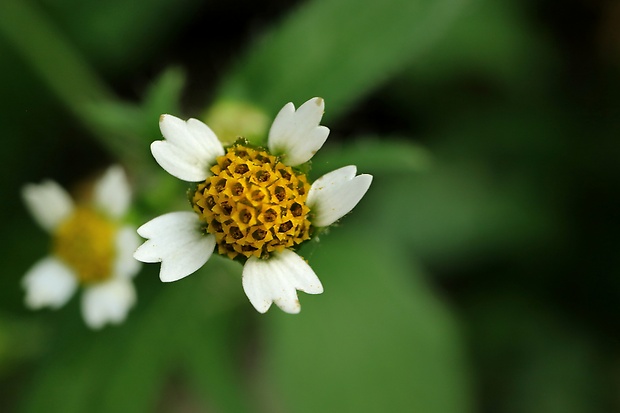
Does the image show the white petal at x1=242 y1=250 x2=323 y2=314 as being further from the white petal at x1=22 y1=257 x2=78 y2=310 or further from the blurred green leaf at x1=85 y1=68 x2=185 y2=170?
the white petal at x1=22 y1=257 x2=78 y2=310

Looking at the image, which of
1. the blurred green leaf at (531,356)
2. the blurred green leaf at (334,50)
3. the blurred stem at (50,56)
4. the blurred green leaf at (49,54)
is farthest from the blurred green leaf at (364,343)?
the blurred green leaf at (49,54)

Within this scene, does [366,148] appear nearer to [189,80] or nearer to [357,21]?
[357,21]

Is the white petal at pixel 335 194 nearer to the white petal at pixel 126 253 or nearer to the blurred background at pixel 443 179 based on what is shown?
the white petal at pixel 126 253

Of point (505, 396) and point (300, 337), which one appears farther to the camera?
point (505, 396)

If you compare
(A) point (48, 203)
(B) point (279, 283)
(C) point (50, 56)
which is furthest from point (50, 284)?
(C) point (50, 56)

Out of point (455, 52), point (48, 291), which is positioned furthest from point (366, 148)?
point (455, 52)
